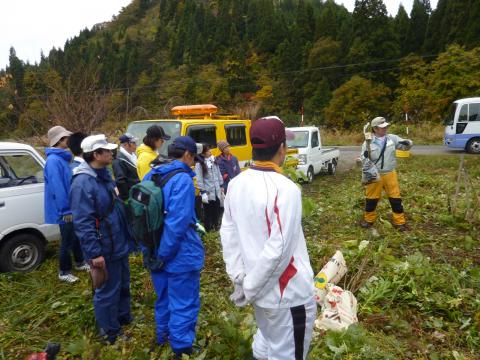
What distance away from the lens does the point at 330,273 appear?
150 inches

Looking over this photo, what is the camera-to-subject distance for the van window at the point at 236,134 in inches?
313

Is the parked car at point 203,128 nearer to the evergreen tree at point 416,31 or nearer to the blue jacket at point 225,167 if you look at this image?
the blue jacket at point 225,167

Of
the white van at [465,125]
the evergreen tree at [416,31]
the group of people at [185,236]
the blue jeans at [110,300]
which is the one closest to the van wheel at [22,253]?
the group of people at [185,236]

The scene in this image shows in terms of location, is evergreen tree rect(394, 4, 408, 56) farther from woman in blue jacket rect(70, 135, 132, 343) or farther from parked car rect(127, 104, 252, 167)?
woman in blue jacket rect(70, 135, 132, 343)

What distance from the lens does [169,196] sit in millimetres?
2654

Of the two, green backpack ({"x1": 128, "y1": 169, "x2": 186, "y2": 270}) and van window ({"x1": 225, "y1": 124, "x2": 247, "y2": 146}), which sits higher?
van window ({"x1": 225, "y1": 124, "x2": 247, "y2": 146})

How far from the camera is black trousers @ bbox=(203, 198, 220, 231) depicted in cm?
616

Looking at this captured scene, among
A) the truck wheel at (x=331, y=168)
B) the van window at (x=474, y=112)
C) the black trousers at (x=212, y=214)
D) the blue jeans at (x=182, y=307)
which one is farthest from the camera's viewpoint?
the van window at (x=474, y=112)

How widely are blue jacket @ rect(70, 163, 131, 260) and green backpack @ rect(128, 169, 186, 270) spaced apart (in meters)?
0.34

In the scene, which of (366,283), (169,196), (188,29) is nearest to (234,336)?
(169,196)

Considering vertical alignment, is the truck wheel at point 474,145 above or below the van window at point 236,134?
below

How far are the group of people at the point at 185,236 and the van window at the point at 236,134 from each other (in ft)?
11.1

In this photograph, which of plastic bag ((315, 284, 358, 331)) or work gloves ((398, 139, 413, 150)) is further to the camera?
work gloves ((398, 139, 413, 150))

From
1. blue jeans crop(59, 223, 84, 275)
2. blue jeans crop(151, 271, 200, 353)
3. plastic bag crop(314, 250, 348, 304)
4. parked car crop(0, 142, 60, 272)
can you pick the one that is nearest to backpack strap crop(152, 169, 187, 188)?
blue jeans crop(151, 271, 200, 353)
